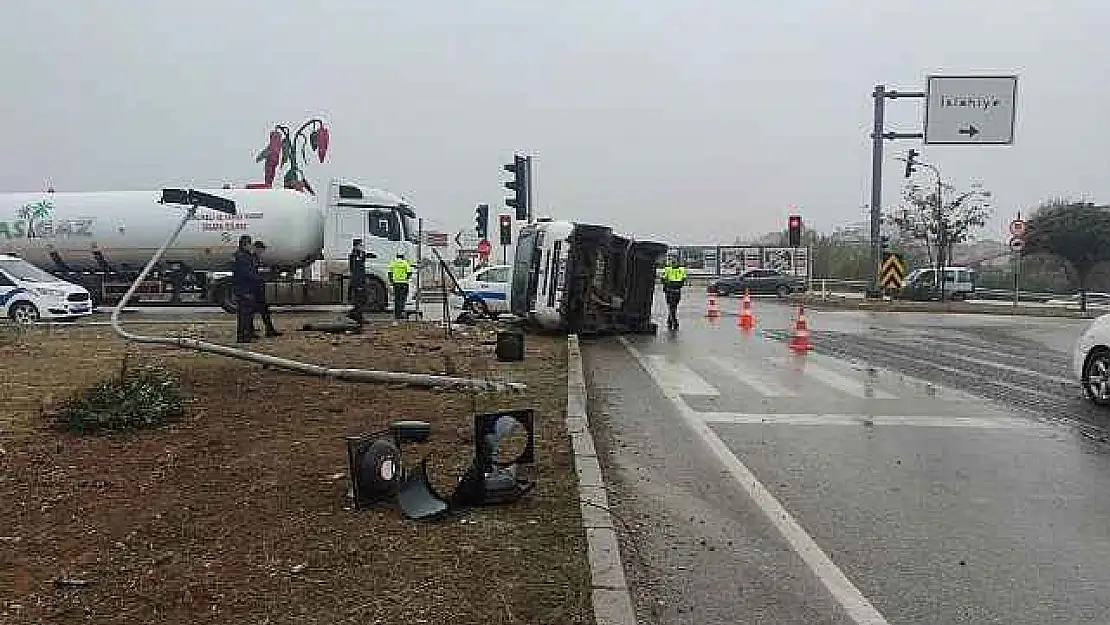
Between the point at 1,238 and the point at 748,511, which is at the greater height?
the point at 1,238

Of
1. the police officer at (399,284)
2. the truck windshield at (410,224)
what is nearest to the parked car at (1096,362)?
the police officer at (399,284)

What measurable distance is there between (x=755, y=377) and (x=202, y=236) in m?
18.6

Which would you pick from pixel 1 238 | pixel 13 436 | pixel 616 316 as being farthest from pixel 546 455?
pixel 1 238

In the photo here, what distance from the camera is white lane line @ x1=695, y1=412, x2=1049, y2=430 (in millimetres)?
9539

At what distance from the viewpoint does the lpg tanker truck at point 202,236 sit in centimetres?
2655

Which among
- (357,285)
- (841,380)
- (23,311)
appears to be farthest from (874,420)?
(23,311)

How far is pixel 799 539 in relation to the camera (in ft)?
18.4

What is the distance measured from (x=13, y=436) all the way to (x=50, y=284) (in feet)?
55.4

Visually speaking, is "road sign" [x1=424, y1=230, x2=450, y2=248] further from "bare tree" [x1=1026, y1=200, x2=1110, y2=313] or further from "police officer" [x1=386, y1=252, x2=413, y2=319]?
"bare tree" [x1=1026, y1=200, x2=1110, y2=313]

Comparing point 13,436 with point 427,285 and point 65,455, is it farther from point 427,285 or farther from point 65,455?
point 427,285

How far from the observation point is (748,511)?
621cm

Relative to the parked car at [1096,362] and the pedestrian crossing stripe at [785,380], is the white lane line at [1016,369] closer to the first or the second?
the parked car at [1096,362]

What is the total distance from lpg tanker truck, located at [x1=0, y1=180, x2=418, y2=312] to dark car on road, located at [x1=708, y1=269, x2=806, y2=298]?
1201 inches

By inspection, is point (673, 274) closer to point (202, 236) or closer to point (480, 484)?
point (202, 236)
